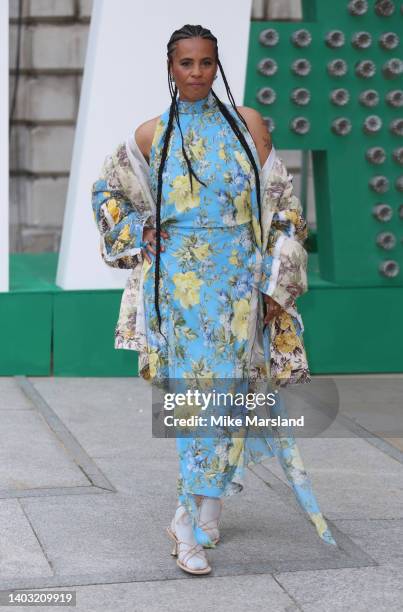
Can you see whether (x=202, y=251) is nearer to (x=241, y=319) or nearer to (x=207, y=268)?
(x=207, y=268)

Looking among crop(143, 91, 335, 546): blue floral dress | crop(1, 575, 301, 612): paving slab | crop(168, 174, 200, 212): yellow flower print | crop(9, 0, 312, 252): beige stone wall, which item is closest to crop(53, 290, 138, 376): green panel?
crop(143, 91, 335, 546): blue floral dress

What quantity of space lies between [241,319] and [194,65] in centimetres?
92

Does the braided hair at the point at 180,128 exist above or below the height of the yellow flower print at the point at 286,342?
above

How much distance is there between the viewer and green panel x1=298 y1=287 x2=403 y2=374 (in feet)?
26.6

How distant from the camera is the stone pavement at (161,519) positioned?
413 centimetres

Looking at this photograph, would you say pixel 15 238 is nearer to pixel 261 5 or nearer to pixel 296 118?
pixel 261 5

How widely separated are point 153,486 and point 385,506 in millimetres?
1024

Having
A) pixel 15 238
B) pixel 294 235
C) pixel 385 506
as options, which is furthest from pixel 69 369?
pixel 15 238

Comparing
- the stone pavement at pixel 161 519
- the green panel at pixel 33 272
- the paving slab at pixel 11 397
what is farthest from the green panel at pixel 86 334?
the stone pavement at pixel 161 519

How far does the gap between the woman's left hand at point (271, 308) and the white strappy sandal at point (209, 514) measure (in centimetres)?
70

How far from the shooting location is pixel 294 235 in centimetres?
452

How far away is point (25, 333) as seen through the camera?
781 centimetres

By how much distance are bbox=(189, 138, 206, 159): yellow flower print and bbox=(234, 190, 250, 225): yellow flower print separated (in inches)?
7.8

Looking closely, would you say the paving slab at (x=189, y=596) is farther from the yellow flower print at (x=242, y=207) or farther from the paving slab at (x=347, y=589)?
the yellow flower print at (x=242, y=207)
